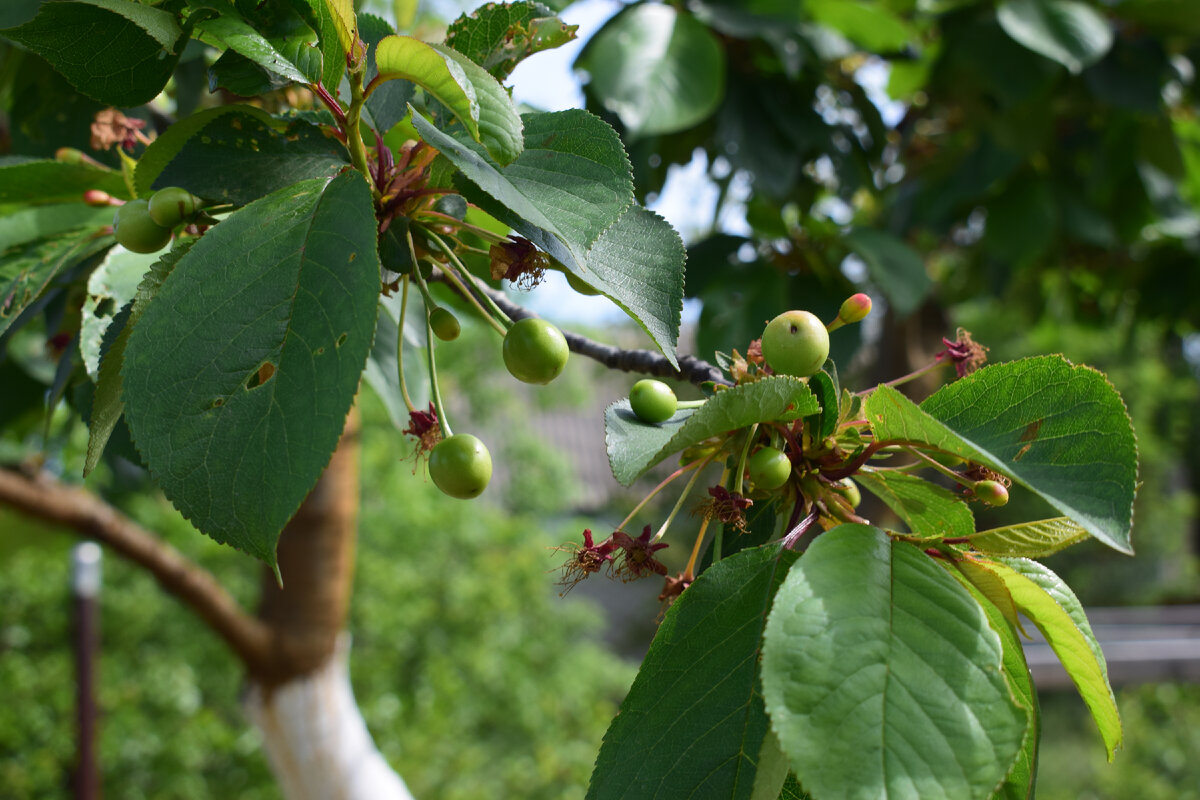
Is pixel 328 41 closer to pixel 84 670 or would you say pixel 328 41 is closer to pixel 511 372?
pixel 511 372

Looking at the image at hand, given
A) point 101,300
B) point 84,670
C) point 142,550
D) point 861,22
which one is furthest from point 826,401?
point 84,670

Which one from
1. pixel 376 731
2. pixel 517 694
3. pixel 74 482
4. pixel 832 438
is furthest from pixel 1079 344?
pixel 832 438

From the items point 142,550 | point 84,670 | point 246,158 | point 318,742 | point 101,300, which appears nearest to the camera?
point 246,158

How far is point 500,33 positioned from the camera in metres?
0.59

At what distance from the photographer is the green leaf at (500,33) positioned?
583mm

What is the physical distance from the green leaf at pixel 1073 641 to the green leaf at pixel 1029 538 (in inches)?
0.4

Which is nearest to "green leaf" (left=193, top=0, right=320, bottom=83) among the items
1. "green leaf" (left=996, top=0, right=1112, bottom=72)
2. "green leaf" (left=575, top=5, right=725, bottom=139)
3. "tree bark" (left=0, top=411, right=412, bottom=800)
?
"green leaf" (left=575, top=5, right=725, bottom=139)

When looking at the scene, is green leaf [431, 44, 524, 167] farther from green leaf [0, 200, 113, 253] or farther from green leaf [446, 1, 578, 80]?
green leaf [0, 200, 113, 253]

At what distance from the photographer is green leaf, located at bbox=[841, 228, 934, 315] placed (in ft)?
4.94

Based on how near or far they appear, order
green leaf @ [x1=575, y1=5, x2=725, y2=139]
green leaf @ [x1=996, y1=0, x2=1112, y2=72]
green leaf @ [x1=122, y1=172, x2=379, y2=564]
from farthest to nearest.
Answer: green leaf @ [x1=996, y1=0, x2=1112, y2=72]
green leaf @ [x1=575, y1=5, x2=725, y2=139]
green leaf @ [x1=122, y1=172, x2=379, y2=564]

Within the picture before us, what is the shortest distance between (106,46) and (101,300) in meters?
0.22

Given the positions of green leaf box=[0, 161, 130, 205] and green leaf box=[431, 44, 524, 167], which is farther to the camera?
green leaf box=[0, 161, 130, 205]

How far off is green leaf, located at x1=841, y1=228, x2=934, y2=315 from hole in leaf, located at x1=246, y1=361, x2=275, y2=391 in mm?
1220

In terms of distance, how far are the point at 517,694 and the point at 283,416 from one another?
4.89 m
